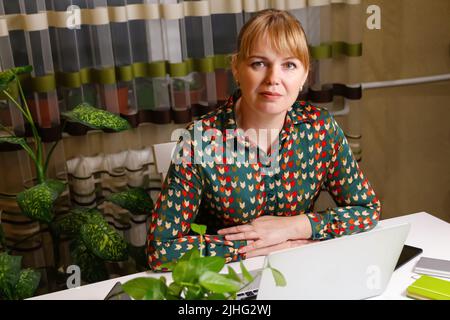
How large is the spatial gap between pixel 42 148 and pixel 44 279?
516mm

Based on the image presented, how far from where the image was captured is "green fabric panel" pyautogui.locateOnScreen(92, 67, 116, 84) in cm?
216

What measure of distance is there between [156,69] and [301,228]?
97 cm

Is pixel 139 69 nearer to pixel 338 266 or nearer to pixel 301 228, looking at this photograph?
pixel 301 228

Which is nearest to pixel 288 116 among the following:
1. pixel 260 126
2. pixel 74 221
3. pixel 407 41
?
pixel 260 126

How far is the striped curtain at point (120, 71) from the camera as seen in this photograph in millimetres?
2098

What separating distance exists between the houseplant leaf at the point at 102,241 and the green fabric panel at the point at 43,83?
0.53m

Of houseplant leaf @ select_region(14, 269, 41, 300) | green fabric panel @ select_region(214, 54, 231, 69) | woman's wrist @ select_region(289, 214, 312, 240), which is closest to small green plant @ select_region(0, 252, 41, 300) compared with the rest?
houseplant leaf @ select_region(14, 269, 41, 300)

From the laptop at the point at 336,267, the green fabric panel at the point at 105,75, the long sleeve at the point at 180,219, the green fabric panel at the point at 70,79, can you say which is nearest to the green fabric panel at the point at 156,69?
the green fabric panel at the point at 105,75

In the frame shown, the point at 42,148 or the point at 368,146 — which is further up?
the point at 42,148

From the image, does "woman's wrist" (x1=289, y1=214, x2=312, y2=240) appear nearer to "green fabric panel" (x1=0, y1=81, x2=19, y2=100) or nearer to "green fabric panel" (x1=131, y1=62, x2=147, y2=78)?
"green fabric panel" (x1=131, y1=62, x2=147, y2=78)

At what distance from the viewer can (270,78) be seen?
1.49 metres
